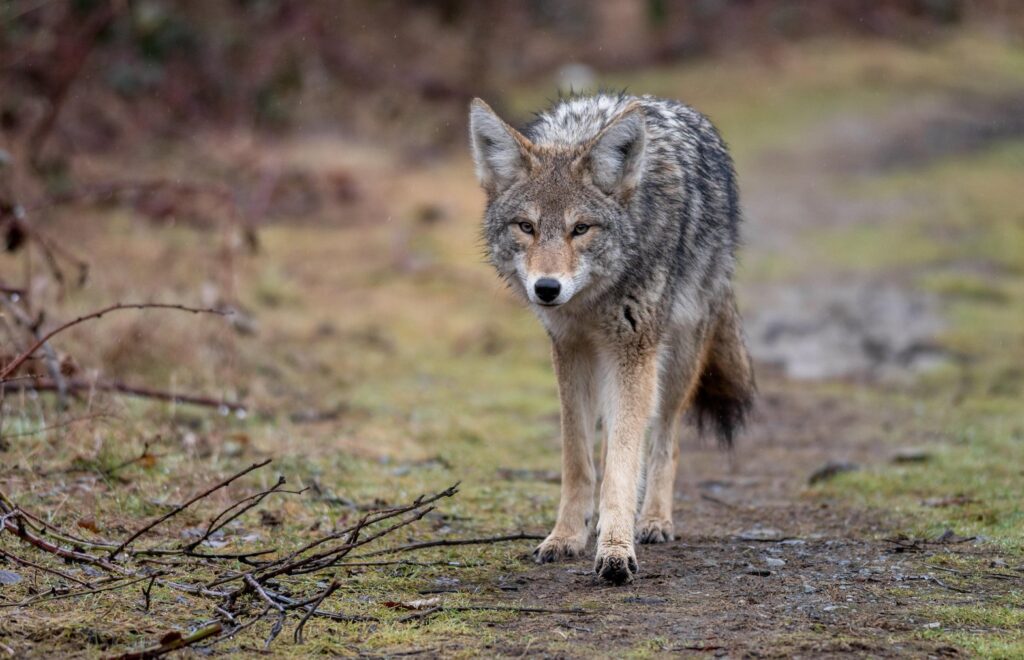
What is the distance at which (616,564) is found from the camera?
16.4ft

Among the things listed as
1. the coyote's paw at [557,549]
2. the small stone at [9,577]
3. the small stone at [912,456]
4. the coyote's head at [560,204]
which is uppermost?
the coyote's head at [560,204]

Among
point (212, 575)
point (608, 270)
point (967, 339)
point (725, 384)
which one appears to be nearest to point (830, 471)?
point (725, 384)

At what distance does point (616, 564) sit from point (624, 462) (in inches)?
21.5

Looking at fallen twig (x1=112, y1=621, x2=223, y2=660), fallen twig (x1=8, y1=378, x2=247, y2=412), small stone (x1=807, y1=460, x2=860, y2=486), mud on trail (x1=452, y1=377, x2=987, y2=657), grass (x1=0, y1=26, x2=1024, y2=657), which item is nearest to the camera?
fallen twig (x1=112, y1=621, x2=223, y2=660)

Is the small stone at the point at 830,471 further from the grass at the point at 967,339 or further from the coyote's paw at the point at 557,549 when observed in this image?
the coyote's paw at the point at 557,549

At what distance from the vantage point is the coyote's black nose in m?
5.20

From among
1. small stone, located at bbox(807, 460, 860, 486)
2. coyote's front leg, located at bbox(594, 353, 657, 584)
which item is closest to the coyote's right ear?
coyote's front leg, located at bbox(594, 353, 657, 584)

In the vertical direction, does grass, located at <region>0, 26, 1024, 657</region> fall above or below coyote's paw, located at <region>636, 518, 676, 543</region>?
above

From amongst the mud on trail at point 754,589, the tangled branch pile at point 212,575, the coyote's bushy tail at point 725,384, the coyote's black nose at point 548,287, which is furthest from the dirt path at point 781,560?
the coyote's black nose at point 548,287

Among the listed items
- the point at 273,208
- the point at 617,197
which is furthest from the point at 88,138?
the point at 617,197

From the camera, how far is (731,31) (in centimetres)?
2423

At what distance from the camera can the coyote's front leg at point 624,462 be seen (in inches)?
199

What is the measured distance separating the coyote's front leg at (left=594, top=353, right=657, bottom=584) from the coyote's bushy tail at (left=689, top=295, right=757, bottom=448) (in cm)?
120

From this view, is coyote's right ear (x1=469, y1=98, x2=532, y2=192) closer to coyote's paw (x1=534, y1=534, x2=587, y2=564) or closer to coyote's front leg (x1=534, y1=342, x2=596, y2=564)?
coyote's front leg (x1=534, y1=342, x2=596, y2=564)
